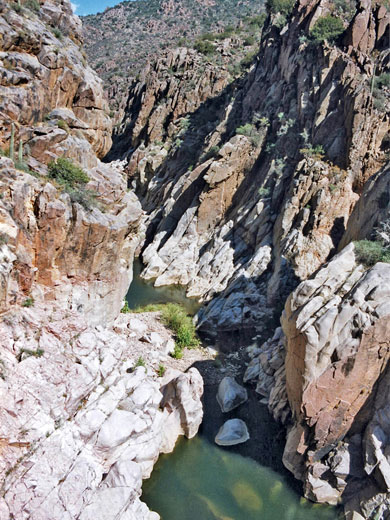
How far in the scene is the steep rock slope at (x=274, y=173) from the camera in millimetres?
29750

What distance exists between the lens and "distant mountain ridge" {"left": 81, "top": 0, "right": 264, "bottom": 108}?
79375 mm

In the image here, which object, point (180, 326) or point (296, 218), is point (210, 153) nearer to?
A: point (296, 218)

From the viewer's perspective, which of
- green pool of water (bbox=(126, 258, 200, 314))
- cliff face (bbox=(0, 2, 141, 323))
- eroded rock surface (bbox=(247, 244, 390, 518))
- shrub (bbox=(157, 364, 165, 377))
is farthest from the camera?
green pool of water (bbox=(126, 258, 200, 314))

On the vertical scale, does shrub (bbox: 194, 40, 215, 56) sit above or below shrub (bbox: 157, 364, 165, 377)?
above

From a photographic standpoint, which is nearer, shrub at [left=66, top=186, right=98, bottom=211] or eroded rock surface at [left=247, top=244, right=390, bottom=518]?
eroded rock surface at [left=247, top=244, right=390, bottom=518]

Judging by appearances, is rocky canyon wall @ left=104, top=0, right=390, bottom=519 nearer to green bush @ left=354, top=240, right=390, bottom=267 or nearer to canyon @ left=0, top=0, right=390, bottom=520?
canyon @ left=0, top=0, right=390, bottom=520

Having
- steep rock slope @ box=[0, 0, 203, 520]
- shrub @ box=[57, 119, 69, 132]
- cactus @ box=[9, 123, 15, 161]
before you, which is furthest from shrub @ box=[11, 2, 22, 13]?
cactus @ box=[9, 123, 15, 161]

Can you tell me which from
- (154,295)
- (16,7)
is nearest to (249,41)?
(154,295)

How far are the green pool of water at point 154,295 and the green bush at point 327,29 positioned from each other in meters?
25.7

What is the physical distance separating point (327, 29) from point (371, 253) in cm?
2885

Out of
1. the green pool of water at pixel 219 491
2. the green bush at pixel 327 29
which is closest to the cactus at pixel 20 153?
the green pool of water at pixel 219 491

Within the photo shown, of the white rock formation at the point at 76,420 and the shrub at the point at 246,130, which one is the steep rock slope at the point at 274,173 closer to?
the shrub at the point at 246,130

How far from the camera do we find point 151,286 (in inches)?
1462

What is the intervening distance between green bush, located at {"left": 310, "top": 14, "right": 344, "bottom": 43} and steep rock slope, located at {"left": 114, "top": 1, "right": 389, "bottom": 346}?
69cm
